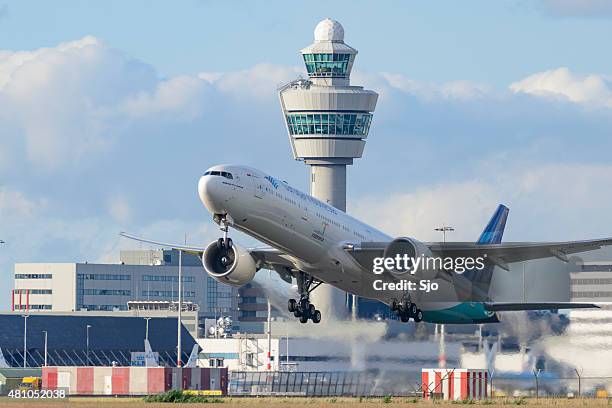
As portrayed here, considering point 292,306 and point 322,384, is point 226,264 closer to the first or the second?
point 292,306

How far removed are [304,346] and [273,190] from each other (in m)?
24.2

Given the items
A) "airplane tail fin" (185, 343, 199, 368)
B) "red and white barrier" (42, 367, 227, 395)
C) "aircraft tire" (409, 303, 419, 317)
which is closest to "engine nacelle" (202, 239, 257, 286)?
"aircraft tire" (409, 303, 419, 317)

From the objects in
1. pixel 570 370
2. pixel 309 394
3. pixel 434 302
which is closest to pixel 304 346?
pixel 309 394

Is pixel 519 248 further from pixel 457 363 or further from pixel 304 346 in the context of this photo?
pixel 304 346

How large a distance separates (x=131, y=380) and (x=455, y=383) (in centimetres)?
2588

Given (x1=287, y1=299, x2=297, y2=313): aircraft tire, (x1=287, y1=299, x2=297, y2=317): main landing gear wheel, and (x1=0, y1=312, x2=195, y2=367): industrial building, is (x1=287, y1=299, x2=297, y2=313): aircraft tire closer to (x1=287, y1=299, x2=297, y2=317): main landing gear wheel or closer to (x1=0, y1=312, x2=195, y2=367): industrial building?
(x1=287, y1=299, x2=297, y2=317): main landing gear wheel

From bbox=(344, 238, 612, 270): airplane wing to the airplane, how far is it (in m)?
0.05

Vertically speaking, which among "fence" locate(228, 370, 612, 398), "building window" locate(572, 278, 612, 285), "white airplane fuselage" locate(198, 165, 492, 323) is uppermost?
"white airplane fuselage" locate(198, 165, 492, 323)

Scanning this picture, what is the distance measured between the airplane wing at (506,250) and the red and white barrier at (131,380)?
2575cm

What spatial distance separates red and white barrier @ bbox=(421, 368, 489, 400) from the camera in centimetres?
8594

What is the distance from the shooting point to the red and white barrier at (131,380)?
101825 mm

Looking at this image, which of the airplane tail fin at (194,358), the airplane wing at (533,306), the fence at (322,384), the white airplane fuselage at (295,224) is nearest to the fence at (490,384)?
the fence at (322,384)

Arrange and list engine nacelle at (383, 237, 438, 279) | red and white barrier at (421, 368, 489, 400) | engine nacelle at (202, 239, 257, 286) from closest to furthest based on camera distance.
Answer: engine nacelle at (202, 239, 257, 286), engine nacelle at (383, 237, 438, 279), red and white barrier at (421, 368, 489, 400)

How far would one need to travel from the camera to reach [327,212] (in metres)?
75.9
